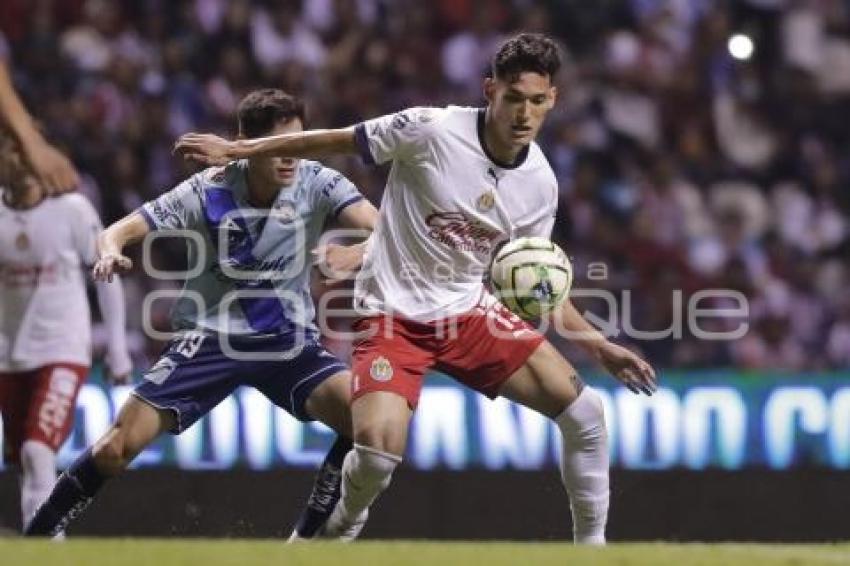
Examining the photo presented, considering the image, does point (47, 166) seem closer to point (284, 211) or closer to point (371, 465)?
point (371, 465)

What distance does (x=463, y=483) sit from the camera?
1151 centimetres

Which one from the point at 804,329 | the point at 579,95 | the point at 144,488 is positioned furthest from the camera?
the point at 579,95

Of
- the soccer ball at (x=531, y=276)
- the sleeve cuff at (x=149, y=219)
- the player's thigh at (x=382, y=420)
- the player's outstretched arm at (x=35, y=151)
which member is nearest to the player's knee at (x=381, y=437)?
the player's thigh at (x=382, y=420)

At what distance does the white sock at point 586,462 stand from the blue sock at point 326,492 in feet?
3.44

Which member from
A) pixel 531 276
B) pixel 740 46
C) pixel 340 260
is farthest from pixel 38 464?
pixel 740 46

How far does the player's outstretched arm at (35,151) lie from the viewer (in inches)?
246

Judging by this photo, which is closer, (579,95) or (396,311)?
(396,311)

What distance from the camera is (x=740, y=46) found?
15742mm

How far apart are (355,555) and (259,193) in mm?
2578

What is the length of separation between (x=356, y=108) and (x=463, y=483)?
4320 mm

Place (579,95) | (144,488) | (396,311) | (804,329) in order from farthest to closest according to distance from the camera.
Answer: (579,95) < (804,329) < (144,488) < (396,311)

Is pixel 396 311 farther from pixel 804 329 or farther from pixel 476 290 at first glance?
pixel 804 329

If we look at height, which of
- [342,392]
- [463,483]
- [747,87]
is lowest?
[463,483]

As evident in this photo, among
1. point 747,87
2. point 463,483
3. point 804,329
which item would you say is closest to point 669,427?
point 463,483
